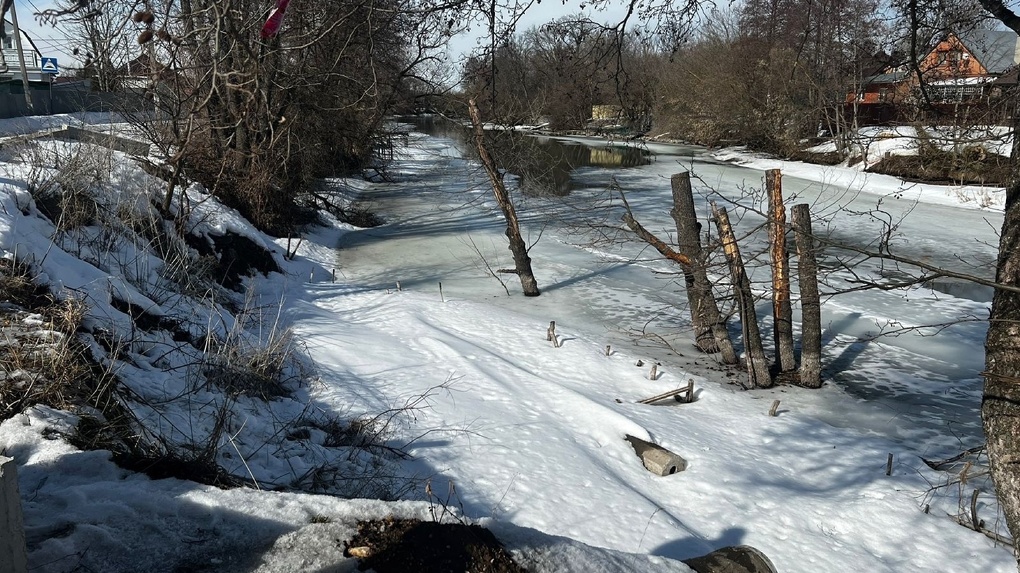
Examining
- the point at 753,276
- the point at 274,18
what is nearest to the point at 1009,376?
the point at 274,18

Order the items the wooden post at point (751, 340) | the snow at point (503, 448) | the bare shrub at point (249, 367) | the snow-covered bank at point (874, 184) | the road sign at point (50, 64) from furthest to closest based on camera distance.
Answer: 1. the snow-covered bank at point (874, 184)
2. the wooden post at point (751, 340)
3. the bare shrub at point (249, 367)
4. the road sign at point (50, 64)
5. the snow at point (503, 448)

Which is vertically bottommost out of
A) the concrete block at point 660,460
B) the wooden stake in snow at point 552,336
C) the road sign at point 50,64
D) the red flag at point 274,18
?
the concrete block at point 660,460

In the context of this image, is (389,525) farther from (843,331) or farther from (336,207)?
(336,207)

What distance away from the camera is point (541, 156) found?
105ft

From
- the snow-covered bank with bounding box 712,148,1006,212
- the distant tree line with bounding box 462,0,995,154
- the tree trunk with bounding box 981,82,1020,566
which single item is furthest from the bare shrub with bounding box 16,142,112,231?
the snow-covered bank with bounding box 712,148,1006,212

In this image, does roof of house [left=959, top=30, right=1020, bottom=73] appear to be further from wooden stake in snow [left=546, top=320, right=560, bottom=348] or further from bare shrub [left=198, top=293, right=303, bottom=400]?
bare shrub [left=198, top=293, right=303, bottom=400]

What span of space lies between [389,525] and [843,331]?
409 inches

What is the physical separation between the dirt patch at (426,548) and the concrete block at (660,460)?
14.5 feet

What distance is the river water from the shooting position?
868cm

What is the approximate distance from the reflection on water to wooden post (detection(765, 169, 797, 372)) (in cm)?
173

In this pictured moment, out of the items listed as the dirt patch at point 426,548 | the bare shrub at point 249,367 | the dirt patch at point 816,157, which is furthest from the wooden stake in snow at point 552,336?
the dirt patch at point 816,157

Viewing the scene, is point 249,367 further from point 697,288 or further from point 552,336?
point 697,288

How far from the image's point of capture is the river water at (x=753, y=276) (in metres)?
8.68

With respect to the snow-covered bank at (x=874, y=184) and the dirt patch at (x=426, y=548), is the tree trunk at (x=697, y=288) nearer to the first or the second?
the snow-covered bank at (x=874, y=184)
